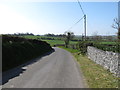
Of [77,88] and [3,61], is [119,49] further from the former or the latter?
[3,61]

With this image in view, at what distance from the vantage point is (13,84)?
27.4 feet

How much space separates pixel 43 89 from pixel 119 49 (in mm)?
6551

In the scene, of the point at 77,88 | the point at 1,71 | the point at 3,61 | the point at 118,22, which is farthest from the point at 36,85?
the point at 118,22

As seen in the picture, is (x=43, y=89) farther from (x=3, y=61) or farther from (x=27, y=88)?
(x=3, y=61)

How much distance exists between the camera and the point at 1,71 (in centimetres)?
1199

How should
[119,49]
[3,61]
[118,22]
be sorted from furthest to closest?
[118,22], [3,61], [119,49]

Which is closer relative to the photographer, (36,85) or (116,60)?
(36,85)

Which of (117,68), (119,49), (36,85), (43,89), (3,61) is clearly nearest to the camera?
(43,89)

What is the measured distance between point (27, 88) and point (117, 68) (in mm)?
5581

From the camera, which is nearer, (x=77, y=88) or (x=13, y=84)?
(x=77, y=88)

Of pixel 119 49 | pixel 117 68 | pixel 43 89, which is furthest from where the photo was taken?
pixel 119 49

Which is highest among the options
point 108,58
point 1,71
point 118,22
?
point 118,22

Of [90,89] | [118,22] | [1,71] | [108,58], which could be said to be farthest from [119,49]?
[118,22]

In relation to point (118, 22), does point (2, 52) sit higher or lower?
lower
